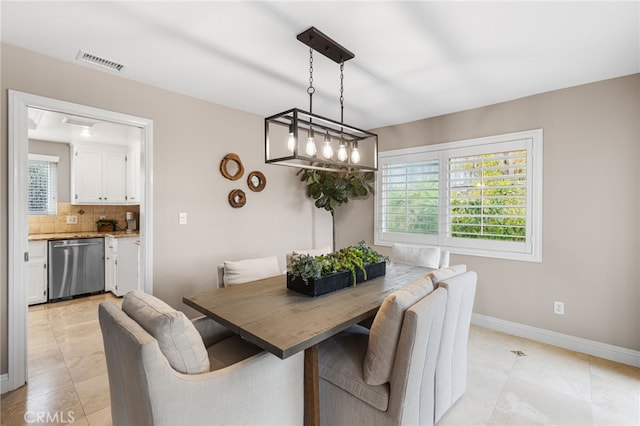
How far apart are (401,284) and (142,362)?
178 centimetres

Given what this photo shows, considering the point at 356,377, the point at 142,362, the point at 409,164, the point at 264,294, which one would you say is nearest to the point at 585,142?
the point at 409,164

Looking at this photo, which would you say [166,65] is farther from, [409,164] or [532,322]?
[532,322]

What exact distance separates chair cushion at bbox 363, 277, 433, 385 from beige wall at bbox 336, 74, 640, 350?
2.34 meters

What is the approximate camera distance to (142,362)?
108cm

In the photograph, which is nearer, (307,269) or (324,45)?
(307,269)

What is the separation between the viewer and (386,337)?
5.00 ft

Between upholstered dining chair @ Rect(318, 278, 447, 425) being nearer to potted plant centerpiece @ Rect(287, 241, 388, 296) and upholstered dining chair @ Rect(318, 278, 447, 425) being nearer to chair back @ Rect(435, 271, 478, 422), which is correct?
chair back @ Rect(435, 271, 478, 422)

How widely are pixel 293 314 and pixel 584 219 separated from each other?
2961mm

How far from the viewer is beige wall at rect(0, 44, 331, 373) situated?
91.7 inches

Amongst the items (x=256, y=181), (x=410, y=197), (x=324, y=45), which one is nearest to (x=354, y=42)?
(x=324, y=45)

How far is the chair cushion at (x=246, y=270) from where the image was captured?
2455mm

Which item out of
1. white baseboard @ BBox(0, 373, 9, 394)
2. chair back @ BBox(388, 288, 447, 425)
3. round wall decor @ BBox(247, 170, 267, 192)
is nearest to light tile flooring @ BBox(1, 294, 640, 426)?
white baseboard @ BBox(0, 373, 9, 394)

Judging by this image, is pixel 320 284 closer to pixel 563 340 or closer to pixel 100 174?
pixel 563 340

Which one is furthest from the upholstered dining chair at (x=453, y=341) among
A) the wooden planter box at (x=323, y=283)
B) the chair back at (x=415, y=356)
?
the wooden planter box at (x=323, y=283)
